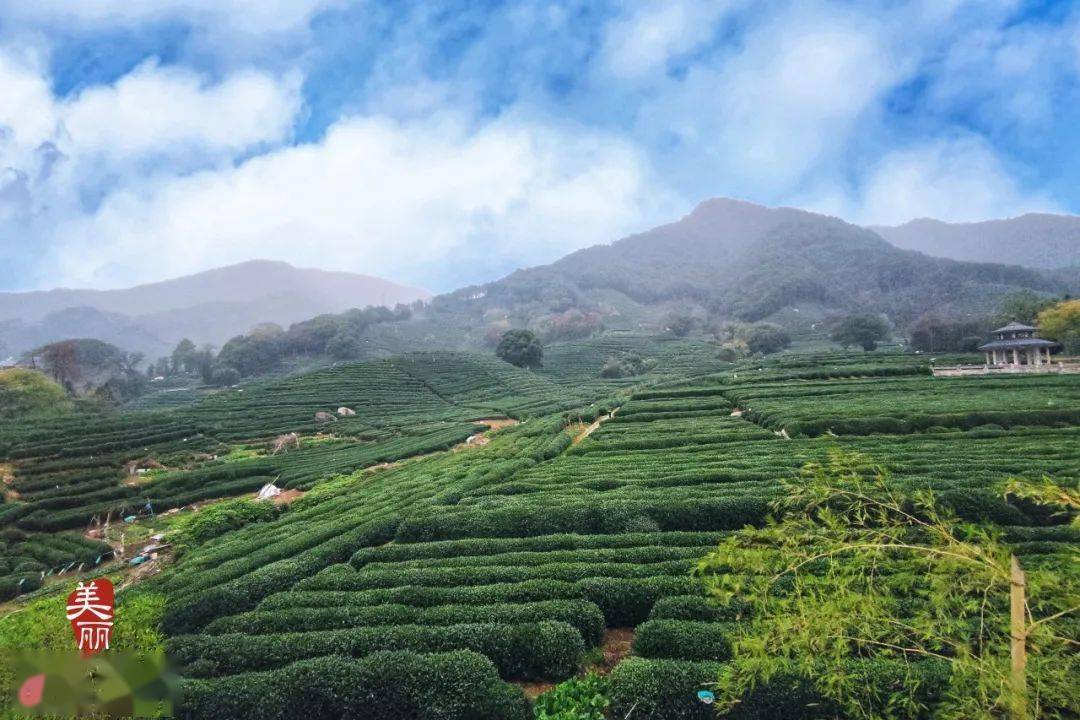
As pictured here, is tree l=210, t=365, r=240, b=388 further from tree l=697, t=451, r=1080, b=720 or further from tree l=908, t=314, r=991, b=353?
tree l=908, t=314, r=991, b=353

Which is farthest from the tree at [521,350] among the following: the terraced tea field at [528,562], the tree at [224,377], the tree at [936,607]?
the tree at [936,607]

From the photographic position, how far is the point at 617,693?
840 centimetres

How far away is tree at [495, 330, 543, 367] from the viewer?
84750 mm

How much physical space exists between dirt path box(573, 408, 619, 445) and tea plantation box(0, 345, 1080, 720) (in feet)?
1.52

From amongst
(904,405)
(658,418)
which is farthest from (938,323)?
(658,418)

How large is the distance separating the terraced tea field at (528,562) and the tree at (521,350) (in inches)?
2206

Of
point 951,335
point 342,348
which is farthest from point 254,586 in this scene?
point 342,348

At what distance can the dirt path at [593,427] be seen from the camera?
105 feet

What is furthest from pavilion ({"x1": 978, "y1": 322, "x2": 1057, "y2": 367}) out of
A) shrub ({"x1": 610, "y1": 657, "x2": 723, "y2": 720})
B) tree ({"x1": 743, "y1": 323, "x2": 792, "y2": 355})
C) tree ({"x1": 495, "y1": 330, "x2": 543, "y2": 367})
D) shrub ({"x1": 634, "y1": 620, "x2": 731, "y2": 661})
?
tree ({"x1": 495, "y1": 330, "x2": 543, "y2": 367})

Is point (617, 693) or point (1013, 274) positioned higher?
point (1013, 274)

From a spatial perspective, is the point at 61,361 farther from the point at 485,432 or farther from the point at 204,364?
the point at 485,432

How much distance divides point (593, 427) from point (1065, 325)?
47.0 m

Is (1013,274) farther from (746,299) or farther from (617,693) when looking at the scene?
(617,693)

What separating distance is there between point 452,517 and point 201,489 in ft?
68.4
